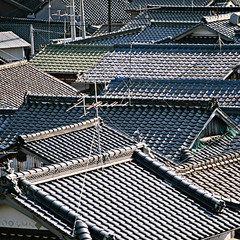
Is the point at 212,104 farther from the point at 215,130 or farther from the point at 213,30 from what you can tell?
the point at 213,30

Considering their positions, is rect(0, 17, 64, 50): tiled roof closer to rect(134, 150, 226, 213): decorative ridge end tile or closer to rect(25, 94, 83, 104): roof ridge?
rect(25, 94, 83, 104): roof ridge

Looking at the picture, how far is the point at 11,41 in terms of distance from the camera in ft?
169

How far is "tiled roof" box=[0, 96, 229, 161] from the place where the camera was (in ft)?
65.1

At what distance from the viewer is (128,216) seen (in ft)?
43.6

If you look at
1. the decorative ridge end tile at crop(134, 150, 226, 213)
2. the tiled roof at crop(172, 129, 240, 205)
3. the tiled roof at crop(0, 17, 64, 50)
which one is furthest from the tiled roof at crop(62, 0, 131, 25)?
the decorative ridge end tile at crop(134, 150, 226, 213)

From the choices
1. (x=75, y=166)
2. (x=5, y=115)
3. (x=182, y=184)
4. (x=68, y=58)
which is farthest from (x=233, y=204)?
(x=68, y=58)

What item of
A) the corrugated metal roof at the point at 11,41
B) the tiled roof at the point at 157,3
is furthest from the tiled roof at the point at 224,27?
the corrugated metal roof at the point at 11,41

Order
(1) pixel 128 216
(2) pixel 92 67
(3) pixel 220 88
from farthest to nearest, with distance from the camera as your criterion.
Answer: (2) pixel 92 67, (3) pixel 220 88, (1) pixel 128 216

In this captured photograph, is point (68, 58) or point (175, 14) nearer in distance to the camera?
point (68, 58)


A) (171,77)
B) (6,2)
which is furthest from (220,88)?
(6,2)

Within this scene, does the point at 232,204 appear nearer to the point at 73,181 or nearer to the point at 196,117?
the point at 73,181

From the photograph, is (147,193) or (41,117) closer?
(147,193)

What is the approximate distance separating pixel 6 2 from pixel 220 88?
43.6m

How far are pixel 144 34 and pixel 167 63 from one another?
9.62 m
